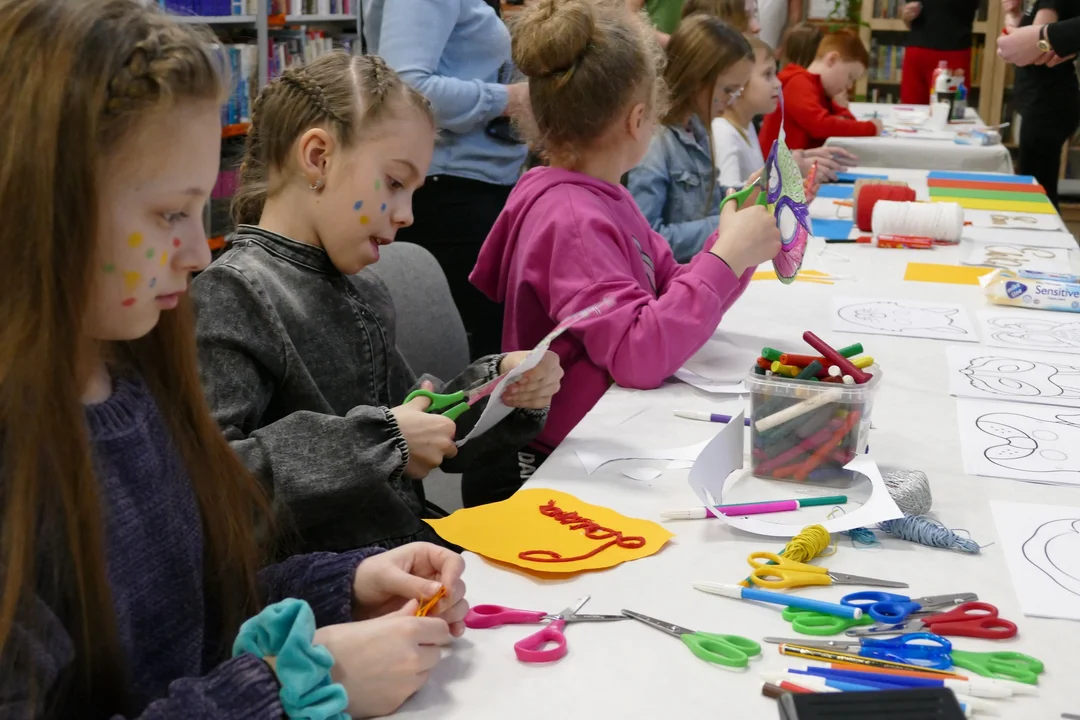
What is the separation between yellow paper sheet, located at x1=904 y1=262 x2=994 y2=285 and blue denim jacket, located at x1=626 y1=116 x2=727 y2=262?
0.46 metres

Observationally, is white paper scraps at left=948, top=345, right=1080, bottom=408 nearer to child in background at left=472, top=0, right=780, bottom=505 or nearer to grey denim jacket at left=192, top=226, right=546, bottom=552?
child in background at left=472, top=0, right=780, bottom=505

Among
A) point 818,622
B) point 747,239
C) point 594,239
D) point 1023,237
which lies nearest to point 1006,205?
point 1023,237

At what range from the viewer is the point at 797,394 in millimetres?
1139

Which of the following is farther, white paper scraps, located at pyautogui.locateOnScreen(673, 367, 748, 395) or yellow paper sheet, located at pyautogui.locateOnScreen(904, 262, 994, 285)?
yellow paper sheet, located at pyautogui.locateOnScreen(904, 262, 994, 285)

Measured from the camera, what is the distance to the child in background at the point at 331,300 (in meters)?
1.20

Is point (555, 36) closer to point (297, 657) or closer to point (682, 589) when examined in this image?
point (682, 589)

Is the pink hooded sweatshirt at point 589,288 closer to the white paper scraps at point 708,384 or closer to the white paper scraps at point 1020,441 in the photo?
the white paper scraps at point 708,384

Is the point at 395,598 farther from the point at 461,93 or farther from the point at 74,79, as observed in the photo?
the point at 461,93

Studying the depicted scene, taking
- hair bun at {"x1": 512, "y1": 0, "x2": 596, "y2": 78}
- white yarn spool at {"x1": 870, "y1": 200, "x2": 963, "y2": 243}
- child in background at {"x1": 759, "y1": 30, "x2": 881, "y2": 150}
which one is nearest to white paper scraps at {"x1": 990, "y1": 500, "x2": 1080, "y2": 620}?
hair bun at {"x1": 512, "y1": 0, "x2": 596, "y2": 78}

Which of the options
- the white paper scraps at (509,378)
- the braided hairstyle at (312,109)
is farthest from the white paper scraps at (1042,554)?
the braided hairstyle at (312,109)

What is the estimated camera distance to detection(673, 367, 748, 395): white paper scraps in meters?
1.43

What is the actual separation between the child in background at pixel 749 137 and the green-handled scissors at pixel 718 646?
2.32 meters

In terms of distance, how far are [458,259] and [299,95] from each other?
1159mm

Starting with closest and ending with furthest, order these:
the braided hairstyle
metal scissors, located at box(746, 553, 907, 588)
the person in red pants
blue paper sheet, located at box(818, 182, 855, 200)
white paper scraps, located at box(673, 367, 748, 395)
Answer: metal scissors, located at box(746, 553, 907, 588) → the braided hairstyle → white paper scraps, located at box(673, 367, 748, 395) → blue paper sheet, located at box(818, 182, 855, 200) → the person in red pants
